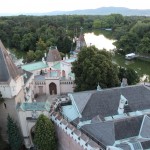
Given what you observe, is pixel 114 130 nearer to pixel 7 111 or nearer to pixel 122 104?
pixel 122 104

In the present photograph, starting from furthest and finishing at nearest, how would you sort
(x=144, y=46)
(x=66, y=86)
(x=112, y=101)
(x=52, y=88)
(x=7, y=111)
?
1. (x=144, y=46)
2. (x=52, y=88)
3. (x=66, y=86)
4. (x=7, y=111)
5. (x=112, y=101)

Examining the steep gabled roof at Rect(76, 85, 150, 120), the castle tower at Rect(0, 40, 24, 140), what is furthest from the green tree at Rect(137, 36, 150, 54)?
the castle tower at Rect(0, 40, 24, 140)

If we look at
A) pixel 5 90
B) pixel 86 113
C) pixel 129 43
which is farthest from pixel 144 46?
pixel 5 90

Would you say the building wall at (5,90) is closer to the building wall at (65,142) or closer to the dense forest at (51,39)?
the building wall at (65,142)

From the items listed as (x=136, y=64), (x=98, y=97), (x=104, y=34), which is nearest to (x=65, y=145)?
(x=98, y=97)

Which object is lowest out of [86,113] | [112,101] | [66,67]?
[66,67]

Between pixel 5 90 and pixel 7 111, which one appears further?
pixel 7 111

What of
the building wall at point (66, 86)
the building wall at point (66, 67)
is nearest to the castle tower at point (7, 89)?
the building wall at point (66, 86)

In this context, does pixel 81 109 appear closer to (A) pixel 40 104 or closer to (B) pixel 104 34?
(A) pixel 40 104
